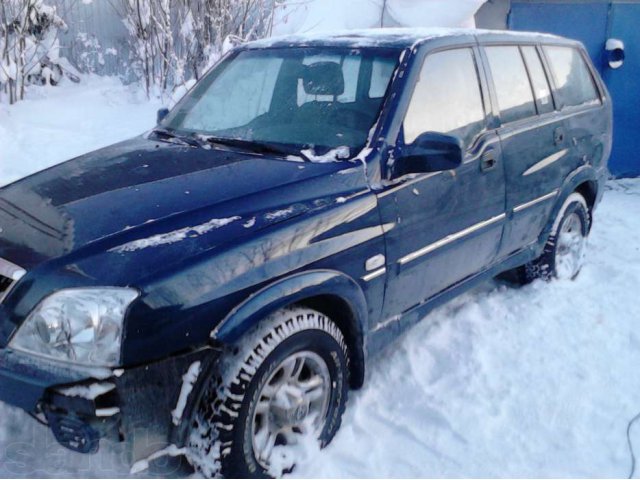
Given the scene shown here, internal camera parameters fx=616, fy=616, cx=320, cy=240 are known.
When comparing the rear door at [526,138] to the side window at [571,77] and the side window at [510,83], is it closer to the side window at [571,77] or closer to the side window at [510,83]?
the side window at [510,83]

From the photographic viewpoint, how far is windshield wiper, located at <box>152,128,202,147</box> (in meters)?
3.20

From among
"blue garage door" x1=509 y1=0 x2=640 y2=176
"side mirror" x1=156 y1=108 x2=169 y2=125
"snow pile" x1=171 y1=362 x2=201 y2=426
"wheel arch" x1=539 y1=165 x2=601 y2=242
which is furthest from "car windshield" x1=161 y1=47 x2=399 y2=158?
"blue garage door" x1=509 y1=0 x2=640 y2=176

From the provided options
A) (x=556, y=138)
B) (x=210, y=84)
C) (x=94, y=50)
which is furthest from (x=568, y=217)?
(x=94, y=50)

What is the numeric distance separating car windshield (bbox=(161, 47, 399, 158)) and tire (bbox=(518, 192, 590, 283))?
2029 mm

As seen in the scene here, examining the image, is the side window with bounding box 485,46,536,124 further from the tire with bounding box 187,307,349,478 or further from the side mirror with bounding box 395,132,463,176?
the tire with bounding box 187,307,349,478

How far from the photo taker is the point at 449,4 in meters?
7.07

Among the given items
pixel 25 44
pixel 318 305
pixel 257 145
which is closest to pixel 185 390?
pixel 318 305

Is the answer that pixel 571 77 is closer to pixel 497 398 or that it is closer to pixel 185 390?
pixel 497 398

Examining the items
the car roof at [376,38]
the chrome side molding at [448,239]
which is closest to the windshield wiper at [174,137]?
the car roof at [376,38]

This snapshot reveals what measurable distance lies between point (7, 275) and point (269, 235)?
918 millimetres

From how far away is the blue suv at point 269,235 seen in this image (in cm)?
200

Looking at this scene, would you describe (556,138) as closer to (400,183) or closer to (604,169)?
(604,169)

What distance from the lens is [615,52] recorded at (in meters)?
7.93

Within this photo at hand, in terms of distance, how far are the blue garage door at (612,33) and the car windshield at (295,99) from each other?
5.24 meters
